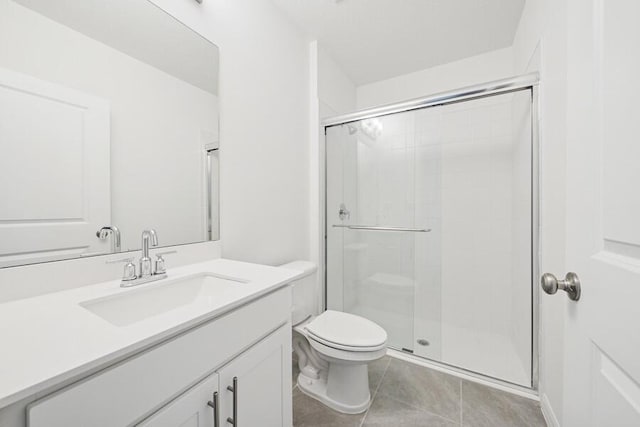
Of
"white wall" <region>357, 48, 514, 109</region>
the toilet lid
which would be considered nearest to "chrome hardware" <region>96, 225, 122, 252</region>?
the toilet lid

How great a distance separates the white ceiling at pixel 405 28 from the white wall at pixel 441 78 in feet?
0.23

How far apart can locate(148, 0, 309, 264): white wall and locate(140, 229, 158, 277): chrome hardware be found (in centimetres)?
38

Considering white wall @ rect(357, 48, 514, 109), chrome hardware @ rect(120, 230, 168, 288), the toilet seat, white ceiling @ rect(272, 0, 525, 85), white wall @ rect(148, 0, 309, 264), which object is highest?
white ceiling @ rect(272, 0, 525, 85)

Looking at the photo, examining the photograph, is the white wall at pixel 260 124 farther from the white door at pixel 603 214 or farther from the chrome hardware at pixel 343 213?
the white door at pixel 603 214

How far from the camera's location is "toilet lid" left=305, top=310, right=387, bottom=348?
130cm

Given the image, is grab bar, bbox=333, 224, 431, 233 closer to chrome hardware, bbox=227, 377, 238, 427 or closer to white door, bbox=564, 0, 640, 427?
white door, bbox=564, 0, 640, 427

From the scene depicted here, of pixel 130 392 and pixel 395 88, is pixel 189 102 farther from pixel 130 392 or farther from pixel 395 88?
pixel 395 88

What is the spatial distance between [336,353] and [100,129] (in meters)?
1.41

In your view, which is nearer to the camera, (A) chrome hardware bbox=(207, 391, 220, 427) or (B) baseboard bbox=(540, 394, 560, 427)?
(A) chrome hardware bbox=(207, 391, 220, 427)

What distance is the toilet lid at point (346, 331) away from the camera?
4.27 feet

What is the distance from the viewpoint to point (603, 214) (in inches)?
18.6

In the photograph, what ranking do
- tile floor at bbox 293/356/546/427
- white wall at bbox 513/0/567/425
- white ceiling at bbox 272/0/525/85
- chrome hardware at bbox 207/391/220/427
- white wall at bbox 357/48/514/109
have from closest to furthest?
1. chrome hardware at bbox 207/391/220/427
2. white wall at bbox 513/0/567/425
3. tile floor at bbox 293/356/546/427
4. white ceiling at bbox 272/0/525/85
5. white wall at bbox 357/48/514/109

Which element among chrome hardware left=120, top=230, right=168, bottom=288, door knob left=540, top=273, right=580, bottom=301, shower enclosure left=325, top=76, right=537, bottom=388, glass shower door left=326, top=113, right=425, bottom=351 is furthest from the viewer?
glass shower door left=326, top=113, right=425, bottom=351

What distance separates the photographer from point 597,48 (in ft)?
1.59
